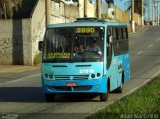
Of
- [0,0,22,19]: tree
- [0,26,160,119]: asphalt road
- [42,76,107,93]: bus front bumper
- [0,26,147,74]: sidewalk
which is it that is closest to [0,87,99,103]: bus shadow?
[0,26,160,119]: asphalt road

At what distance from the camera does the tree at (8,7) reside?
133 feet

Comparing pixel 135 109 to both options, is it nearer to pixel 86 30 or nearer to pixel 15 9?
pixel 86 30

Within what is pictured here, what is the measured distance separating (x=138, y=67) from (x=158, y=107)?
21171 mm

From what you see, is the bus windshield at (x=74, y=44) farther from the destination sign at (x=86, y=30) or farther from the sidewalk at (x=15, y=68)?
the sidewalk at (x=15, y=68)

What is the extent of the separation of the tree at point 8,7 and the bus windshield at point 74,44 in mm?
23057

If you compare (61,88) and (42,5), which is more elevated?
(42,5)

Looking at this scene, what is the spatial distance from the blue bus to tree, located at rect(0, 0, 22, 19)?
2289 cm

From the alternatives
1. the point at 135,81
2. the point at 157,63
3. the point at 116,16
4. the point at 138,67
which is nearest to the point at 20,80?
the point at 135,81

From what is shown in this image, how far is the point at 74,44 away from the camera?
17.7m

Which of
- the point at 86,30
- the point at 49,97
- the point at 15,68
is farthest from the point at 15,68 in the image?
the point at 86,30

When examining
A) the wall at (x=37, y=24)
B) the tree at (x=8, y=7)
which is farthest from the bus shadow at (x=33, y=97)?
the tree at (x=8, y=7)

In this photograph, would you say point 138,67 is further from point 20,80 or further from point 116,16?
point 116,16

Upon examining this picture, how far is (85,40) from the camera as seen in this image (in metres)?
17.8

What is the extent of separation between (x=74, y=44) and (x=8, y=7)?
941 inches
